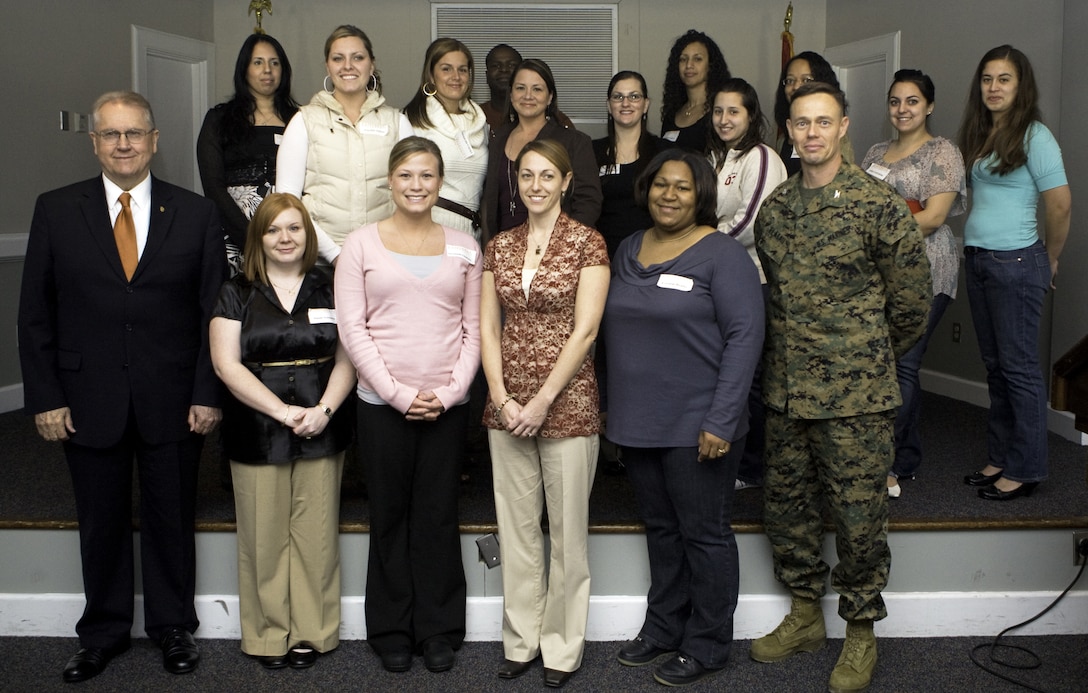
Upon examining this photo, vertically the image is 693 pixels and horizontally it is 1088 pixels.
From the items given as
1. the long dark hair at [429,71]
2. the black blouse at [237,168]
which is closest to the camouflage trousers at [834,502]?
the long dark hair at [429,71]

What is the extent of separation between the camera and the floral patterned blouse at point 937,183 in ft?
11.2

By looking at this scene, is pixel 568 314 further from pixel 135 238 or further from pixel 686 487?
pixel 135 238

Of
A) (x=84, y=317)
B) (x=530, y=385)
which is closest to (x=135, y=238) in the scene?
(x=84, y=317)

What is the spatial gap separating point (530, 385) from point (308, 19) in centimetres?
495

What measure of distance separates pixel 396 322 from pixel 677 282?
791 millimetres

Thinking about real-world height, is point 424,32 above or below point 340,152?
above

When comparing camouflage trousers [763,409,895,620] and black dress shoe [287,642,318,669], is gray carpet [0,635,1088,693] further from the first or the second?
camouflage trousers [763,409,895,620]

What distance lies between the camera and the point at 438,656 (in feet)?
9.55

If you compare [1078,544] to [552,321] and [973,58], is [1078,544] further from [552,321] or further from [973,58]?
[973,58]

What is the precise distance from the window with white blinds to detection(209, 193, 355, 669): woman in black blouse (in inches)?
168

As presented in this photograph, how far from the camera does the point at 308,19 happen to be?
266 inches

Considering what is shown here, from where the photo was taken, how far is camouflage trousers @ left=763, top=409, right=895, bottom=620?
2629 mm

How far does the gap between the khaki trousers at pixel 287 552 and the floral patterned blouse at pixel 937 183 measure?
7.15 feet

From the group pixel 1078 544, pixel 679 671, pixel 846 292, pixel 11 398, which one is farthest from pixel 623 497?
pixel 11 398
